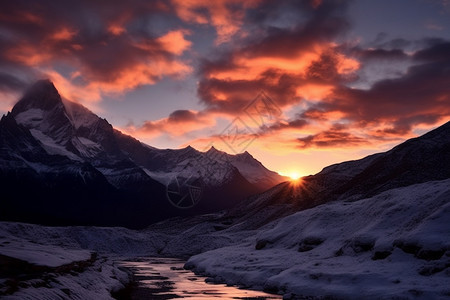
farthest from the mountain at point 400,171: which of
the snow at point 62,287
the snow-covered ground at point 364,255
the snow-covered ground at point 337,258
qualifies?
the snow at point 62,287

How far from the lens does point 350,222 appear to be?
49719mm

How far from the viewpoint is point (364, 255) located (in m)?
37.1

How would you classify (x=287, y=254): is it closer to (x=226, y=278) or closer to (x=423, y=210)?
(x=226, y=278)

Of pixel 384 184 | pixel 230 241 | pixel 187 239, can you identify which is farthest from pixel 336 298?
pixel 384 184

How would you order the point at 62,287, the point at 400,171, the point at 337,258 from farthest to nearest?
1. the point at 400,171
2. the point at 337,258
3. the point at 62,287

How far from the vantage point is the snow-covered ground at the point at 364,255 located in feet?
90.4

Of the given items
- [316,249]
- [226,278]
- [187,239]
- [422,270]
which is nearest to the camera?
[422,270]

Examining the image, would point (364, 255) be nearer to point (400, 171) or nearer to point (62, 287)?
point (62, 287)

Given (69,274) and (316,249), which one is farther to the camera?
(316,249)

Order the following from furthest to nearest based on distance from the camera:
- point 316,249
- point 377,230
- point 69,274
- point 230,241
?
1. point 230,241
2. point 316,249
3. point 377,230
4. point 69,274

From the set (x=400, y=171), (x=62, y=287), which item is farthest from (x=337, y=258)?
(x=400, y=171)

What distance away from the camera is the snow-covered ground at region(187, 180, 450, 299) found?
2755cm

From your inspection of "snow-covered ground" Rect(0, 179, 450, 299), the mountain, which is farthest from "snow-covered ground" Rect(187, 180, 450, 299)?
the mountain

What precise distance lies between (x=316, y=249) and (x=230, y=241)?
77342 mm
